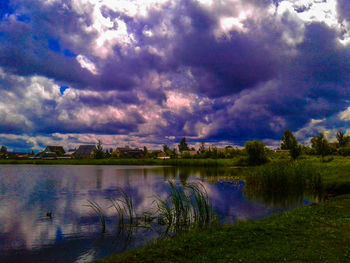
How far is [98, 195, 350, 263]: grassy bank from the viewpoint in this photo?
8.13 m

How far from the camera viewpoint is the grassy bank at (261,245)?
8.13 m

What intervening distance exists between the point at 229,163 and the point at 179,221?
6820 cm

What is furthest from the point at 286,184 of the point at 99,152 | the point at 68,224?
the point at 99,152

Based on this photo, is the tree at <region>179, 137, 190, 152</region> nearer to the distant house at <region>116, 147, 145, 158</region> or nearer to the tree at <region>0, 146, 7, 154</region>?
the distant house at <region>116, 147, 145, 158</region>

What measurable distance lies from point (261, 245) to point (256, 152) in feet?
216

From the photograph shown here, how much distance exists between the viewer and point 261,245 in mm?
9297

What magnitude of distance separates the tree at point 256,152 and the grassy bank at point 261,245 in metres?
61.2

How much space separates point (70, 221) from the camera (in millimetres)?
16172

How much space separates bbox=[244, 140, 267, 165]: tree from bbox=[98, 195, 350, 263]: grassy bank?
61236 mm

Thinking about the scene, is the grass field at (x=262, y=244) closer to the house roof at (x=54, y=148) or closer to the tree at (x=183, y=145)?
the tree at (x=183, y=145)

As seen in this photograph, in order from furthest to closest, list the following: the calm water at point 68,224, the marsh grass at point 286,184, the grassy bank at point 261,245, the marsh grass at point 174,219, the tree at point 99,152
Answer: the tree at point 99,152
the marsh grass at point 286,184
the marsh grass at point 174,219
the calm water at point 68,224
the grassy bank at point 261,245

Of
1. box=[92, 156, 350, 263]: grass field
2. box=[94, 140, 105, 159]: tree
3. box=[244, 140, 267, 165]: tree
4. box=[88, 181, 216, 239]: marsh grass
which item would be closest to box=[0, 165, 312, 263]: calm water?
box=[88, 181, 216, 239]: marsh grass

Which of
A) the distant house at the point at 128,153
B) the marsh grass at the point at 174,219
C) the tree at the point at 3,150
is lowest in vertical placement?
the marsh grass at the point at 174,219

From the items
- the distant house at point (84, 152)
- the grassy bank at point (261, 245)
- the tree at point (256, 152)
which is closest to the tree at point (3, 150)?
the distant house at point (84, 152)
